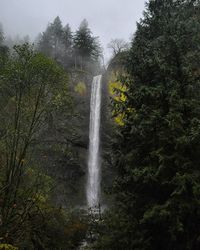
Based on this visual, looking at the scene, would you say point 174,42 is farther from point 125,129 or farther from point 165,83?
point 125,129

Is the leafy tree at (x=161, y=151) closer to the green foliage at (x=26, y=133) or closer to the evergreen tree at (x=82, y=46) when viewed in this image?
the green foliage at (x=26, y=133)

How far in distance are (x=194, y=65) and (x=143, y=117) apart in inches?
133

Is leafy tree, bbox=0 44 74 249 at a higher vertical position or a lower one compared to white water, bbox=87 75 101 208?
higher

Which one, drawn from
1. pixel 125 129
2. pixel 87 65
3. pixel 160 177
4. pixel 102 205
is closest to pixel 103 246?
pixel 160 177

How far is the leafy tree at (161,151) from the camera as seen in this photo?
1286 cm

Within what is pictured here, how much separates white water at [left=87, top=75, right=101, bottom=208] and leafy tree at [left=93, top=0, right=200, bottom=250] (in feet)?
68.1

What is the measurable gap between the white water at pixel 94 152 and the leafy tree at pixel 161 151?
2074 centimetres

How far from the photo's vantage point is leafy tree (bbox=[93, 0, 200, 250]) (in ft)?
42.2

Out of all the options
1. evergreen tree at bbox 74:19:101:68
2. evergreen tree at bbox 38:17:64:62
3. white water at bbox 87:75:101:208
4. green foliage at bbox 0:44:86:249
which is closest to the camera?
green foliage at bbox 0:44:86:249

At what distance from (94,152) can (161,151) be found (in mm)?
27172

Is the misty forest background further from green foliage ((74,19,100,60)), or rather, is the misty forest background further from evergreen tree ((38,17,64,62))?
evergreen tree ((38,17,64,62))

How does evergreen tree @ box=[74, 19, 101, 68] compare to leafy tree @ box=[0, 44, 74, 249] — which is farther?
evergreen tree @ box=[74, 19, 101, 68]

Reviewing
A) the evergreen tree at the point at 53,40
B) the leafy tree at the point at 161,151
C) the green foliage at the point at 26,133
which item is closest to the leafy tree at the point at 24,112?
the green foliage at the point at 26,133

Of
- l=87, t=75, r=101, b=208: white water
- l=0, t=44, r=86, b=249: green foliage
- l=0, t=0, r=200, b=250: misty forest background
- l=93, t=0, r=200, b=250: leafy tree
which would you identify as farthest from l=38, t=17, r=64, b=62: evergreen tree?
l=93, t=0, r=200, b=250: leafy tree
